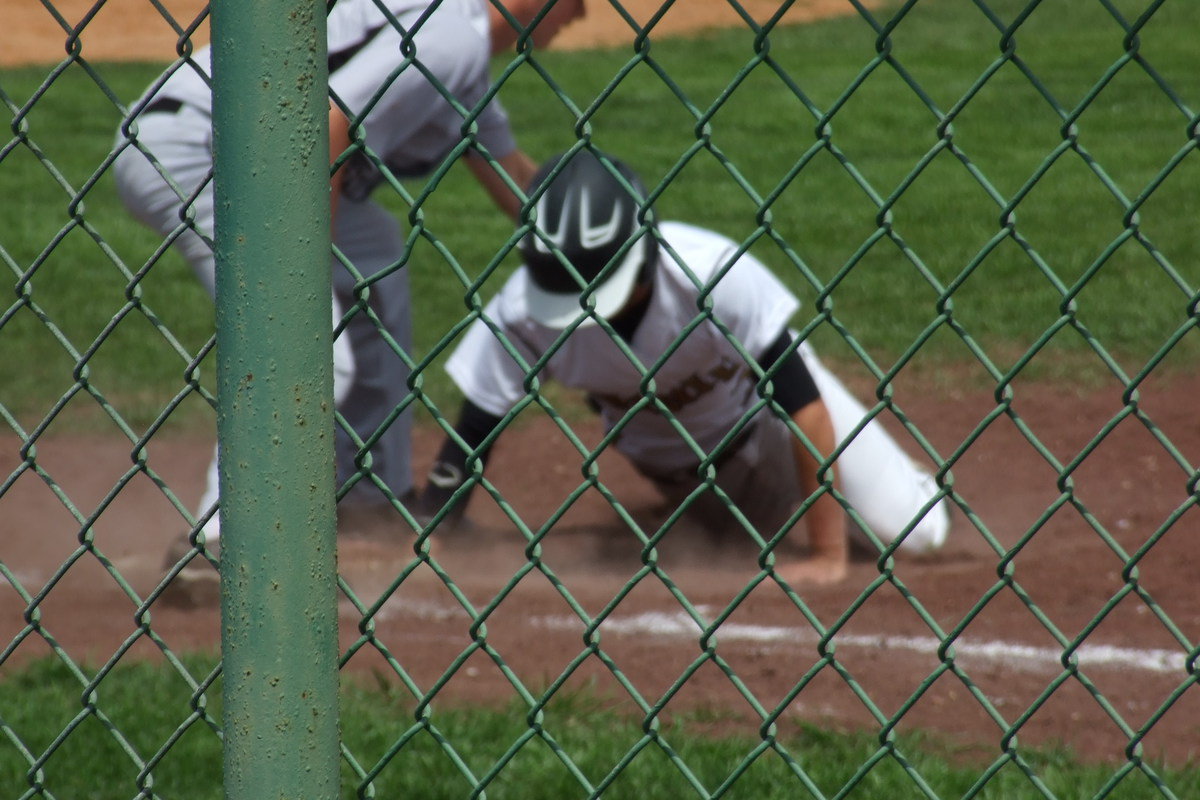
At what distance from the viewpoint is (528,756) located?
3.06 metres

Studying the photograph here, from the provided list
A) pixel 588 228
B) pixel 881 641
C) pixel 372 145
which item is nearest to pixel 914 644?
pixel 881 641

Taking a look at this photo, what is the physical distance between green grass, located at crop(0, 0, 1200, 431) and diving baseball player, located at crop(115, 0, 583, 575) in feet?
0.84

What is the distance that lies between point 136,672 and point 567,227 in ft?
4.89

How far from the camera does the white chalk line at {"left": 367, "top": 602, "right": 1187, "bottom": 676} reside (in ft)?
11.4

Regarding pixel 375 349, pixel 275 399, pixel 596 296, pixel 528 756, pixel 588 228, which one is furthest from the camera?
pixel 375 349

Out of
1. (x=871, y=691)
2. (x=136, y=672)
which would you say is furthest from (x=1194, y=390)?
(x=136, y=672)

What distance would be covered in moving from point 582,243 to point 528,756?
4.26ft

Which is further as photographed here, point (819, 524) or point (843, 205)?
point (843, 205)

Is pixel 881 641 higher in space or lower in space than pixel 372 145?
lower

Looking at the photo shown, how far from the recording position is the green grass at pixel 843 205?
590 centimetres

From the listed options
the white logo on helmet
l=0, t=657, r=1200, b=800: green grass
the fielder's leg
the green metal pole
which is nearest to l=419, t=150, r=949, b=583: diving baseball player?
the white logo on helmet

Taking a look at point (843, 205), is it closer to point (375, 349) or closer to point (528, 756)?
point (375, 349)

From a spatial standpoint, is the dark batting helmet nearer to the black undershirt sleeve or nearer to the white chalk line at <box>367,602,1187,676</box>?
the black undershirt sleeve

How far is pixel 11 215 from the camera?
7828 millimetres
